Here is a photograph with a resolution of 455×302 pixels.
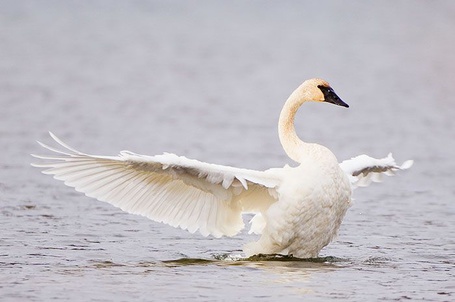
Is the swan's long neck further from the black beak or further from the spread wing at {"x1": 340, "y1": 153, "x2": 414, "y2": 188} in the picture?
the spread wing at {"x1": 340, "y1": 153, "x2": 414, "y2": 188}

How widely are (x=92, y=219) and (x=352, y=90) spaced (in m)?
13.0

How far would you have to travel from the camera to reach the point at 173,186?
1083 cm

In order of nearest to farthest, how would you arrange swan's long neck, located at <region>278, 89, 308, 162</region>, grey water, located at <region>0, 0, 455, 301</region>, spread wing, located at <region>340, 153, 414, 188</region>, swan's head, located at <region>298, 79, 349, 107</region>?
grey water, located at <region>0, 0, 455, 301</region> → swan's long neck, located at <region>278, 89, 308, 162</region> → swan's head, located at <region>298, 79, 349, 107</region> → spread wing, located at <region>340, 153, 414, 188</region>

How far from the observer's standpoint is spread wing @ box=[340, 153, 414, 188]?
1202 centimetres

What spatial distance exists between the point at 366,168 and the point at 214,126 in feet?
27.2

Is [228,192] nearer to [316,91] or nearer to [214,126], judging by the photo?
[316,91]

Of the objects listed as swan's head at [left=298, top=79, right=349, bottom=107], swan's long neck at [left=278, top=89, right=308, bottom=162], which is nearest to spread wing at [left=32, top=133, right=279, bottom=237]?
swan's long neck at [left=278, top=89, right=308, bottom=162]

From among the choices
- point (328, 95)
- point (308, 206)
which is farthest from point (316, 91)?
point (308, 206)

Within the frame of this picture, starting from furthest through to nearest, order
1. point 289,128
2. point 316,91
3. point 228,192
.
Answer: point 316,91, point 289,128, point 228,192

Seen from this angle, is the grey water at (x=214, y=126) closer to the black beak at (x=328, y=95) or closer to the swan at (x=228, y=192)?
the swan at (x=228, y=192)

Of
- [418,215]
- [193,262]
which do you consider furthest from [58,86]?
[193,262]

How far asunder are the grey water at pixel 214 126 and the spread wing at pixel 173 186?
1.43ft

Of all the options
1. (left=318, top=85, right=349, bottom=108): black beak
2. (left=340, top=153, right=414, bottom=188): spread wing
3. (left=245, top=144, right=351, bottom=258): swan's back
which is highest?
(left=318, top=85, right=349, bottom=108): black beak

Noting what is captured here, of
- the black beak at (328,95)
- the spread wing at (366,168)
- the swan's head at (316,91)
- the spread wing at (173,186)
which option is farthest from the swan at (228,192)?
the spread wing at (366,168)
